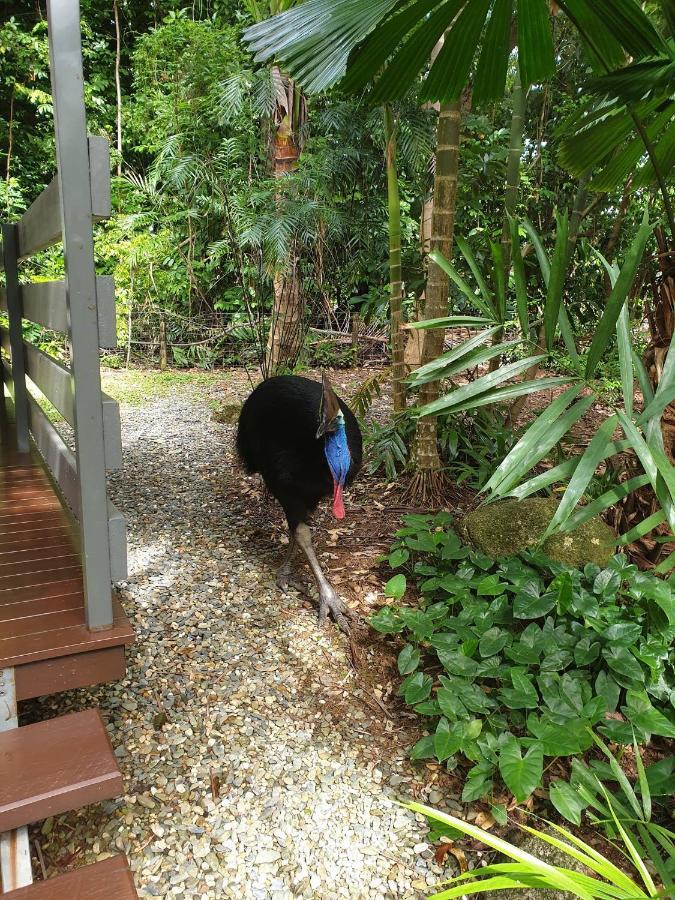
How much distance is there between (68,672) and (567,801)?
52.2 inches

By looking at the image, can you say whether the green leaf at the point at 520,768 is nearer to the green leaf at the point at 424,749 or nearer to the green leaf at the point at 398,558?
the green leaf at the point at 424,749

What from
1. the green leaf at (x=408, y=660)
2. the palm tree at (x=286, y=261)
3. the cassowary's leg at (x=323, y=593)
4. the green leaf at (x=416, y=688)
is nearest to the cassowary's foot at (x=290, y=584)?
the cassowary's leg at (x=323, y=593)

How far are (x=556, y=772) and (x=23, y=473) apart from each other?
2.53 m

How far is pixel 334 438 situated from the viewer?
2422mm

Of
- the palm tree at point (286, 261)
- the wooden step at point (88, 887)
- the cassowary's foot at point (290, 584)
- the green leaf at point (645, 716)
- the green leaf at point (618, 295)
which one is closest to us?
the wooden step at point (88, 887)

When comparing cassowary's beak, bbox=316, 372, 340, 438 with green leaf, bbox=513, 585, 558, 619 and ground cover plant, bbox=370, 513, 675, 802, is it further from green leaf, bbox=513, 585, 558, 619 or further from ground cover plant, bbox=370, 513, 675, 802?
green leaf, bbox=513, 585, 558, 619

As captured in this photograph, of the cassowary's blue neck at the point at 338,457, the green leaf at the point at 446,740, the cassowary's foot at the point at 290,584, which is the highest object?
the cassowary's blue neck at the point at 338,457

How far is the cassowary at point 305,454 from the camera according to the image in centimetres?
244

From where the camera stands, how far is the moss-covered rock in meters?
2.47

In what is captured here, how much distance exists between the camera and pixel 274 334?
17.4ft

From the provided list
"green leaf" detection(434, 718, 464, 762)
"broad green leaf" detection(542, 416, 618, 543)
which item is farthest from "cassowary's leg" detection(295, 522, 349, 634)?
"broad green leaf" detection(542, 416, 618, 543)

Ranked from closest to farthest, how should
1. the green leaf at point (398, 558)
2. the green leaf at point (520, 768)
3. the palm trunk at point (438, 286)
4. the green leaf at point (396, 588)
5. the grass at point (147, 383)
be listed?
the green leaf at point (520, 768), the green leaf at point (396, 588), the green leaf at point (398, 558), the palm trunk at point (438, 286), the grass at point (147, 383)

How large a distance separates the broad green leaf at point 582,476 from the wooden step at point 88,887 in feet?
3.51

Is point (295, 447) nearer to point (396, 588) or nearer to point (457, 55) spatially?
point (396, 588)
